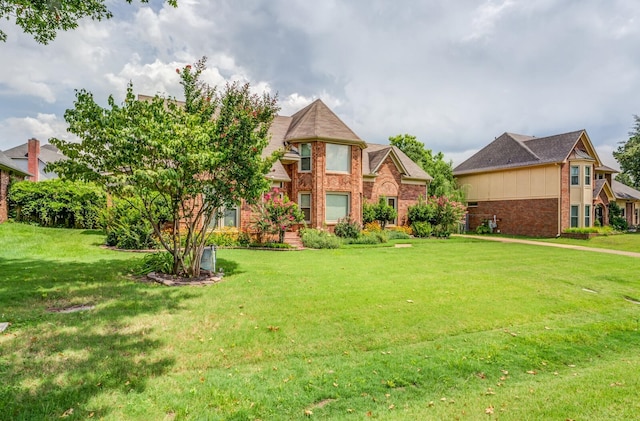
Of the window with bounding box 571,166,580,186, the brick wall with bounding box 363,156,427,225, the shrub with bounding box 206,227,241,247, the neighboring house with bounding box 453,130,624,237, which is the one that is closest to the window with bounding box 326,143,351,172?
the brick wall with bounding box 363,156,427,225

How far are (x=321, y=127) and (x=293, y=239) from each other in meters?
6.97

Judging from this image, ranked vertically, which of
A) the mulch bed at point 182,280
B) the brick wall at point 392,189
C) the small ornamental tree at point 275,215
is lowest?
the mulch bed at point 182,280

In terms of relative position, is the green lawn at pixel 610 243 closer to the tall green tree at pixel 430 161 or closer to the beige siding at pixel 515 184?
the beige siding at pixel 515 184

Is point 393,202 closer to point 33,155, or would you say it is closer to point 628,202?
point 628,202

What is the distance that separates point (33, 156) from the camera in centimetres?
3078

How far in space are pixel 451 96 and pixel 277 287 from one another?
14.3 m

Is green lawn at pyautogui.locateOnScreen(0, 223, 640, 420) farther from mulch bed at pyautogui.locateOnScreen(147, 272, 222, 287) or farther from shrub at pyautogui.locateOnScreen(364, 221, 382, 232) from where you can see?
shrub at pyautogui.locateOnScreen(364, 221, 382, 232)

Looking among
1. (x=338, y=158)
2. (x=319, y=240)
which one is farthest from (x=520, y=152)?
(x=319, y=240)

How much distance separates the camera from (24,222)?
19078 mm

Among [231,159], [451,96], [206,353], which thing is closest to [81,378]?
[206,353]

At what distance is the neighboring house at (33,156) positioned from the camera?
3050 centimetres

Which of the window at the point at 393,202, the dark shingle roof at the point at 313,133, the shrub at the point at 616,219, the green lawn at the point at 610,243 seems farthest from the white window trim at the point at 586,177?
the window at the point at 393,202

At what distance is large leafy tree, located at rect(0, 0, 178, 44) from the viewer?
8.55 m

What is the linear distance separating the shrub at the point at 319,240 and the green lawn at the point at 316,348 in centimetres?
689
